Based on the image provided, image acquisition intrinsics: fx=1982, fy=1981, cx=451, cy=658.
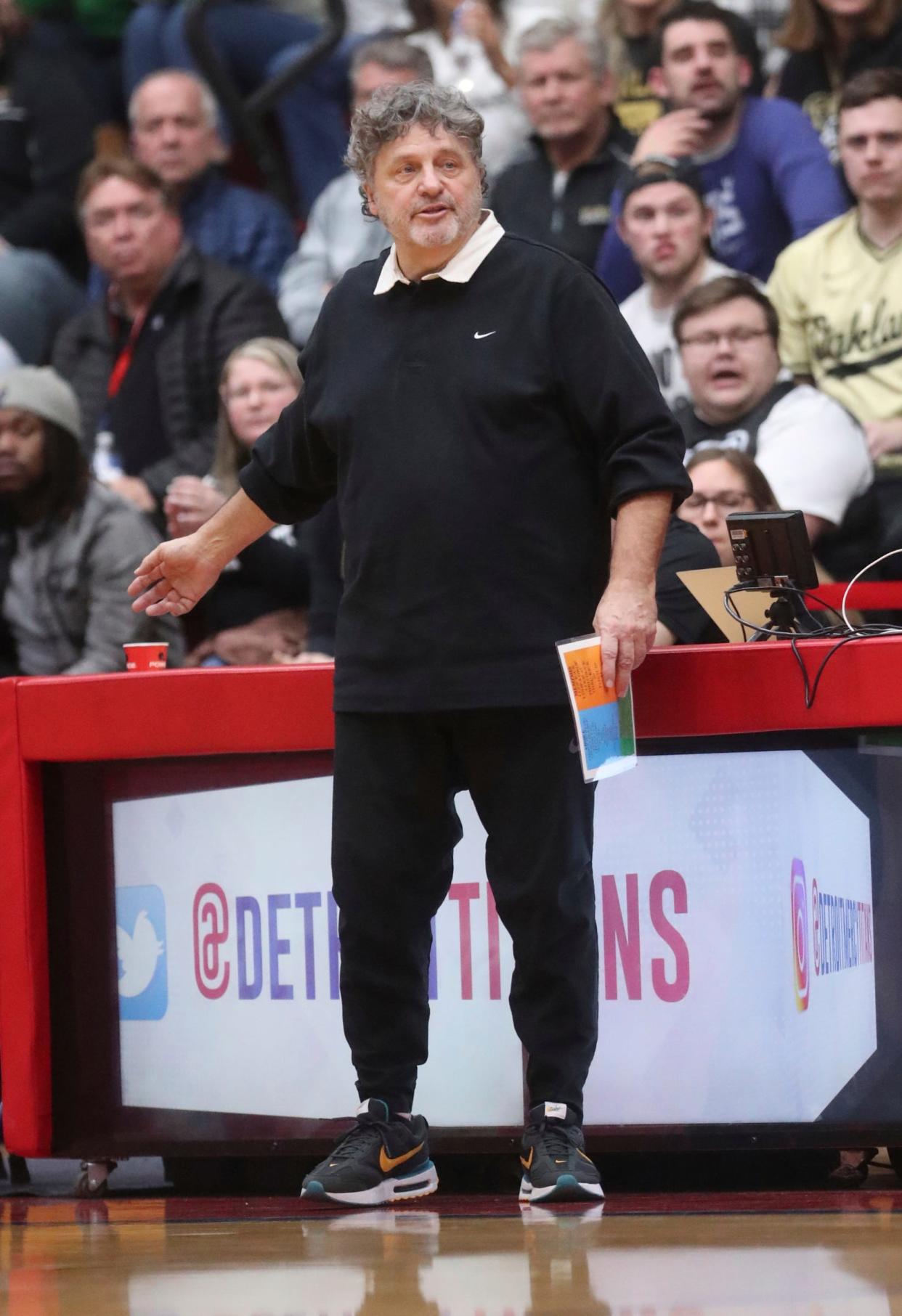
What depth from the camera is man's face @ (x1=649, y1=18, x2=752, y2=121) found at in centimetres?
593

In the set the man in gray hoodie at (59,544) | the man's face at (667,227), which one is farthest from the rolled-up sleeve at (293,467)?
the man's face at (667,227)

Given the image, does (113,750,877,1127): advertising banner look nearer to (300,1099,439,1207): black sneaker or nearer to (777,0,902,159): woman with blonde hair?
(300,1099,439,1207): black sneaker

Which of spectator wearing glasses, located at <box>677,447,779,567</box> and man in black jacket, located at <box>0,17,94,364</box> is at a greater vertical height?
man in black jacket, located at <box>0,17,94,364</box>

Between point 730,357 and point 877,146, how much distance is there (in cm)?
76

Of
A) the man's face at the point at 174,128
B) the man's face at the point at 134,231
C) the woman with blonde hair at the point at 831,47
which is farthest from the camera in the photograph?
the man's face at the point at 174,128

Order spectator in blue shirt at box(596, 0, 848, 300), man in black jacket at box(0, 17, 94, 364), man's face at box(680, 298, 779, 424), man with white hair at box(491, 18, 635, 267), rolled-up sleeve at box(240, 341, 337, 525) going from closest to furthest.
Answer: rolled-up sleeve at box(240, 341, 337, 525)
man's face at box(680, 298, 779, 424)
spectator in blue shirt at box(596, 0, 848, 300)
man with white hair at box(491, 18, 635, 267)
man in black jacket at box(0, 17, 94, 364)

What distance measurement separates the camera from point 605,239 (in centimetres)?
598

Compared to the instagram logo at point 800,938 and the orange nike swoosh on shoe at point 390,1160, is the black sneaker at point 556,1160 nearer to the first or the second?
the orange nike swoosh on shoe at point 390,1160

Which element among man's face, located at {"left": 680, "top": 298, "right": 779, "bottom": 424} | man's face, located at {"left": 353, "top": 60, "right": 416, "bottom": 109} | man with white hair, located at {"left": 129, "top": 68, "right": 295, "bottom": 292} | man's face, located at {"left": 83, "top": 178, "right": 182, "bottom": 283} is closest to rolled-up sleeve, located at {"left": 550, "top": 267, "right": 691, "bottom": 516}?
man's face, located at {"left": 680, "top": 298, "right": 779, "bottom": 424}

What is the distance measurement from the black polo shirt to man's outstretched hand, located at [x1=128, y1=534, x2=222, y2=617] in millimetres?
343

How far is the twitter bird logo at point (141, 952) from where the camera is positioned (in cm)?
352

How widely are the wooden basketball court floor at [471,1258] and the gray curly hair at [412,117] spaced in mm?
1594

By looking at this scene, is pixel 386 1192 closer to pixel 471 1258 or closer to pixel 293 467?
pixel 471 1258

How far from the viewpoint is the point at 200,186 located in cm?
686
